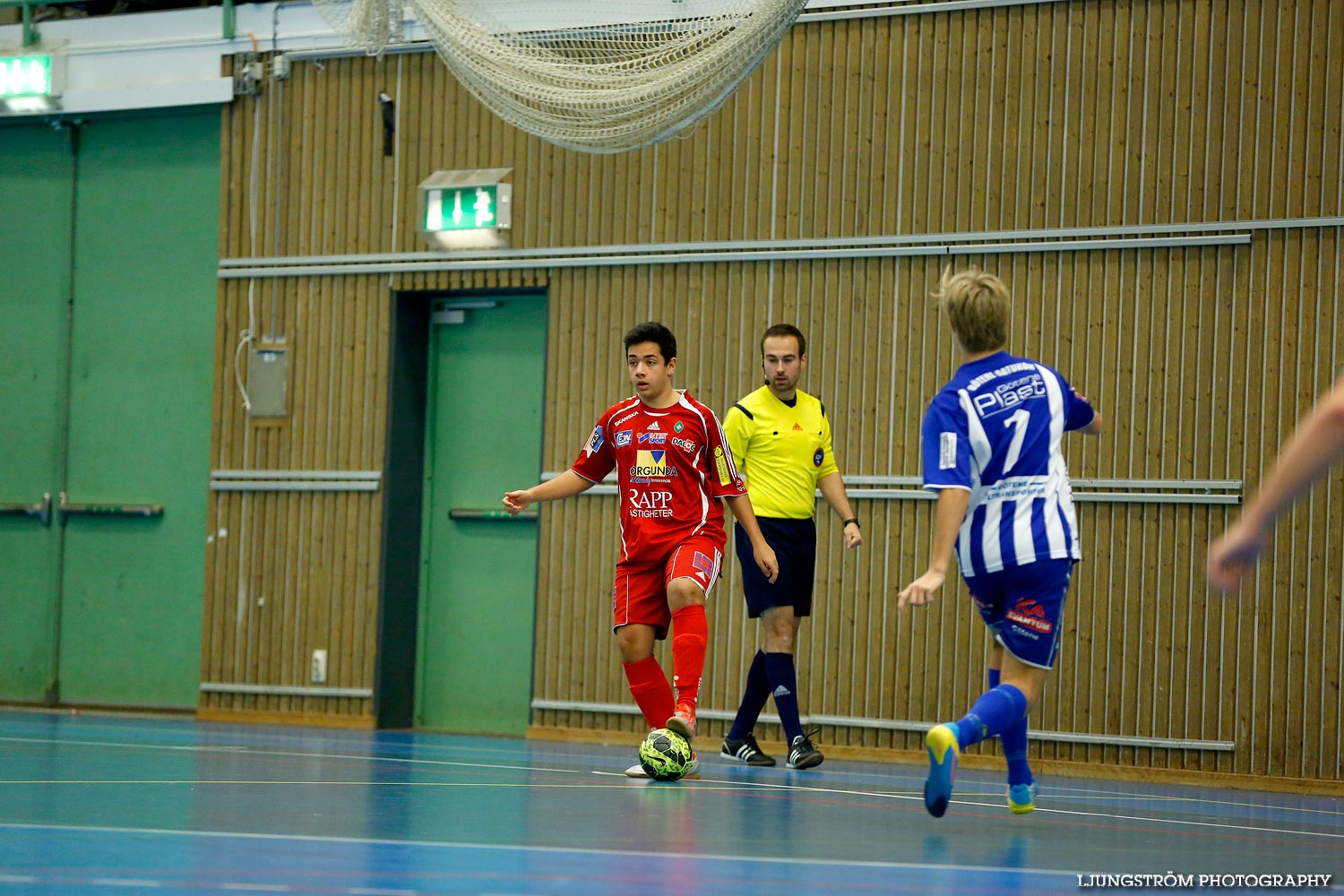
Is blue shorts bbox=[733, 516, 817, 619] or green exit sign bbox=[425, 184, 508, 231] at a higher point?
green exit sign bbox=[425, 184, 508, 231]

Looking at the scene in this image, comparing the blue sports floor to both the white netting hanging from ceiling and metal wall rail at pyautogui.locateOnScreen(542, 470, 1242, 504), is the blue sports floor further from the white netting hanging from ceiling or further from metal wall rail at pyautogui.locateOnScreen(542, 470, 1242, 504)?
the white netting hanging from ceiling

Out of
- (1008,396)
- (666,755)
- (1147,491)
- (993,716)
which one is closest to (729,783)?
(666,755)

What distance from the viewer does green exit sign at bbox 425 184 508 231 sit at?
10.2m

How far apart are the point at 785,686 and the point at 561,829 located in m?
2.85

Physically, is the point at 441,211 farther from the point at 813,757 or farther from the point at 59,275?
the point at 813,757

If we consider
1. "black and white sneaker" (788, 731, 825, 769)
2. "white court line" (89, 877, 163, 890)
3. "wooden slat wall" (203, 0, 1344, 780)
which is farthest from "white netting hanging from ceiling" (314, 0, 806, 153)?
"white court line" (89, 877, 163, 890)

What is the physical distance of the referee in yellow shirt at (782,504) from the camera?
24.0 feet

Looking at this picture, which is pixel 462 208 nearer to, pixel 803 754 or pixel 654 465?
pixel 654 465

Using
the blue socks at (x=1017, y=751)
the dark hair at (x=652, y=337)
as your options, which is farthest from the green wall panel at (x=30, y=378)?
the blue socks at (x=1017, y=751)

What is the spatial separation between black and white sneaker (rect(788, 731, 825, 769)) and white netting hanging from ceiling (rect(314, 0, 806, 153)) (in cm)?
337

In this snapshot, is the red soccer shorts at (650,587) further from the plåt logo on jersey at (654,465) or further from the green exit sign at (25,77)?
the green exit sign at (25,77)

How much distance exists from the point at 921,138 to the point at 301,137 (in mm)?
4519

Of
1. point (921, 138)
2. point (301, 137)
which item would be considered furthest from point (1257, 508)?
point (301, 137)

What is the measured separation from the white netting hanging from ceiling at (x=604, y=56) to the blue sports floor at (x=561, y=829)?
348 cm
